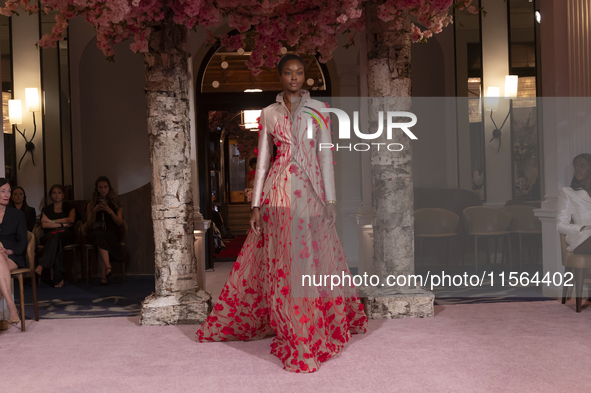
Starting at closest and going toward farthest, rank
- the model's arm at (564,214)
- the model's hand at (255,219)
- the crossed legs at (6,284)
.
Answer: the model's hand at (255,219), the crossed legs at (6,284), the model's arm at (564,214)

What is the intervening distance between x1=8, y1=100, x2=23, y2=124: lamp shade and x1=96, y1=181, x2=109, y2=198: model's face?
1.61m

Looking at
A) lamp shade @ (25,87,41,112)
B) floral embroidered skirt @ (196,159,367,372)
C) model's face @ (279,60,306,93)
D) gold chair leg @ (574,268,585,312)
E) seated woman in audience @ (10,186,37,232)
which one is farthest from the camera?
lamp shade @ (25,87,41,112)

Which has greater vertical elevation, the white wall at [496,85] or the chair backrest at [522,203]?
the white wall at [496,85]

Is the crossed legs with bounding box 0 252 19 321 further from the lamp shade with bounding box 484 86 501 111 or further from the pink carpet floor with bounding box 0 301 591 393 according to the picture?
the lamp shade with bounding box 484 86 501 111

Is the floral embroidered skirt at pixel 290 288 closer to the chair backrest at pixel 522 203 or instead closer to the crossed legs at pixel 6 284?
the crossed legs at pixel 6 284

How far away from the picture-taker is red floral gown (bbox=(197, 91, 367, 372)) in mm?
3092

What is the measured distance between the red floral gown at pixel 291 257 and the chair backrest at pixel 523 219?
386 cm

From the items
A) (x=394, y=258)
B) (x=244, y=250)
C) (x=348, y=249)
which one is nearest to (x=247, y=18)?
(x=244, y=250)

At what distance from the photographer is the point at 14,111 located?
701cm

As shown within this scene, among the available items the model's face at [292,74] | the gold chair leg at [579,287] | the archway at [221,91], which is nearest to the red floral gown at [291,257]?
the model's face at [292,74]

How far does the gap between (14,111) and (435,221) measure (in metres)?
5.35

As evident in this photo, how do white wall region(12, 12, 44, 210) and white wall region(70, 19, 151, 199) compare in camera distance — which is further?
white wall region(70, 19, 151, 199)

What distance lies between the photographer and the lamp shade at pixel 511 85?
7.16 meters

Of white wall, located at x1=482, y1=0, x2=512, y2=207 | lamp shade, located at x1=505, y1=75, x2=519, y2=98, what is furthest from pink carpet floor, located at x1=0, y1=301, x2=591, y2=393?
lamp shade, located at x1=505, y1=75, x2=519, y2=98
